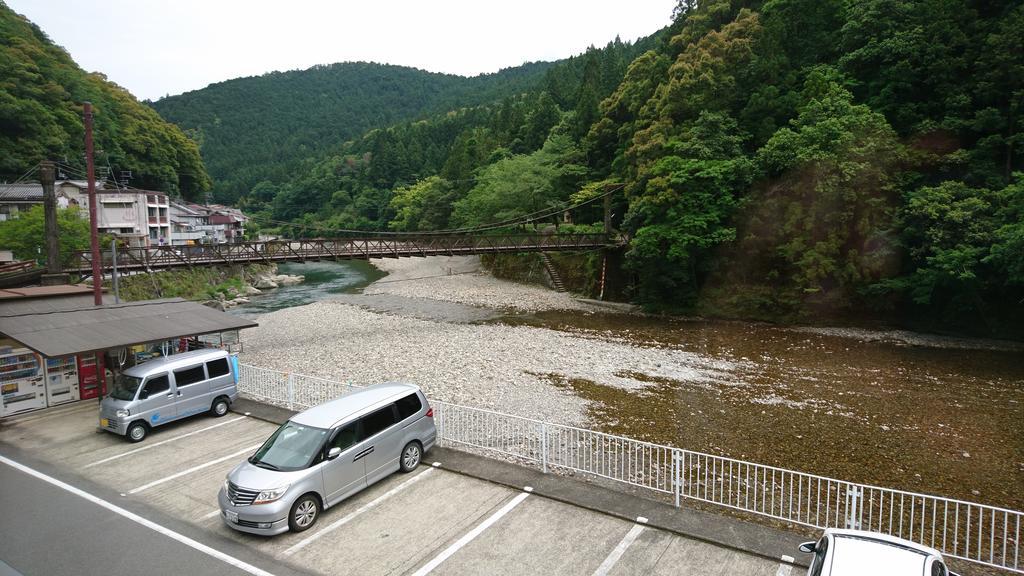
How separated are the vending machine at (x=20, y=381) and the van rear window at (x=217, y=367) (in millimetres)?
3913

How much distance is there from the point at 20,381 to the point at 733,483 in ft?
46.2

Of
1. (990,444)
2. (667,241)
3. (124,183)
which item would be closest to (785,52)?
(667,241)

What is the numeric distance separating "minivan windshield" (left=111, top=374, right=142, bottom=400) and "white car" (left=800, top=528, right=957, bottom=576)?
10.4 meters

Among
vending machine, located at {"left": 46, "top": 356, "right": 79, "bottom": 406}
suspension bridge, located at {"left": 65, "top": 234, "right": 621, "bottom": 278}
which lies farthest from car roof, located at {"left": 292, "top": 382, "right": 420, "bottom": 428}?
suspension bridge, located at {"left": 65, "top": 234, "right": 621, "bottom": 278}

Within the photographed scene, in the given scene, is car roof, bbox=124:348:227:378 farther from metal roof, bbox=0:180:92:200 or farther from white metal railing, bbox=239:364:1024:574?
metal roof, bbox=0:180:92:200

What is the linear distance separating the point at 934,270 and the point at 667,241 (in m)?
10.2

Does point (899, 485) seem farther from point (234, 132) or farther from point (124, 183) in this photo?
point (234, 132)

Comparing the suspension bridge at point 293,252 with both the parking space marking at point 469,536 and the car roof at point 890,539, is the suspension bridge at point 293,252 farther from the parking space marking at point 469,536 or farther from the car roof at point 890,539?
the car roof at point 890,539

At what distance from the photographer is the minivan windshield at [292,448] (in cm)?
646

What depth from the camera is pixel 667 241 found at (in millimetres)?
25406

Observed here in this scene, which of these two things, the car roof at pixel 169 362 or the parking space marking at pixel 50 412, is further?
the parking space marking at pixel 50 412

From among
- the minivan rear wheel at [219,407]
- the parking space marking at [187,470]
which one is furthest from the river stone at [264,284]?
the parking space marking at [187,470]

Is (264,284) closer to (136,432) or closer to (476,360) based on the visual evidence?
(476,360)

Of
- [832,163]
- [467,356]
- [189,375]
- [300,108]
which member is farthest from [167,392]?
[300,108]
